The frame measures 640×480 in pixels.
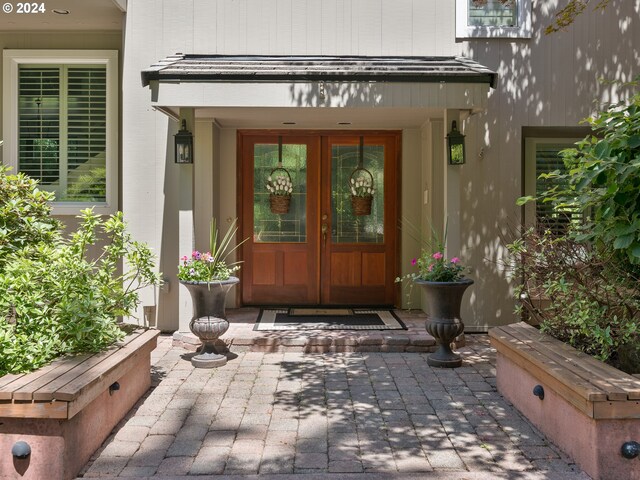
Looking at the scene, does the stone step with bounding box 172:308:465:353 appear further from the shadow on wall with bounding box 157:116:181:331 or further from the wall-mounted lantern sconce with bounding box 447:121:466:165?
the wall-mounted lantern sconce with bounding box 447:121:466:165

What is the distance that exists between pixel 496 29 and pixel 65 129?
5696 mm

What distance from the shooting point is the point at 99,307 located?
178 inches

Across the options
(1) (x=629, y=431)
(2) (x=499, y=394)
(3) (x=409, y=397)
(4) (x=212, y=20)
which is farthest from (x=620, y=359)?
(4) (x=212, y=20)

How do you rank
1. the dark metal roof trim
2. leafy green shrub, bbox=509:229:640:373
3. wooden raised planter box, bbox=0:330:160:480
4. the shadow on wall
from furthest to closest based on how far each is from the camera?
the shadow on wall, the dark metal roof trim, leafy green shrub, bbox=509:229:640:373, wooden raised planter box, bbox=0:330:160:480

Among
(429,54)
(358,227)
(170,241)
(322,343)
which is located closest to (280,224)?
(358,227)

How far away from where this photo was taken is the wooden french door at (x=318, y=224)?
8945 millimetres

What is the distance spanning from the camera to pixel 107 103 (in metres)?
8.20

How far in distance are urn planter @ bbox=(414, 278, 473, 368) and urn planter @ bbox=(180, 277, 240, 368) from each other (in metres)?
1.98

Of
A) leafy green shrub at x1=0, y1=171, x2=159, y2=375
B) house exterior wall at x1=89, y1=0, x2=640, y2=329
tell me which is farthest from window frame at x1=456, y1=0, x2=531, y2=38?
leafy green shrub at x1=0, y1=171, x2=159, y2=375

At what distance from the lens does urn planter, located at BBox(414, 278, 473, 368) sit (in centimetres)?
612

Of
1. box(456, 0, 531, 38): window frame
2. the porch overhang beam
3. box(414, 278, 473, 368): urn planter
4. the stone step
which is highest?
box(456, 0, 531, 38): window frame

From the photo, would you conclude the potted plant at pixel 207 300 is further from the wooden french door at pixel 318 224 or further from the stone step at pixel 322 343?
the wooden french door at pixel 318 224

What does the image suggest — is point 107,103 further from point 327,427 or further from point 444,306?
point 327,427

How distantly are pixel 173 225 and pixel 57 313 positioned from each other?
366 cm
